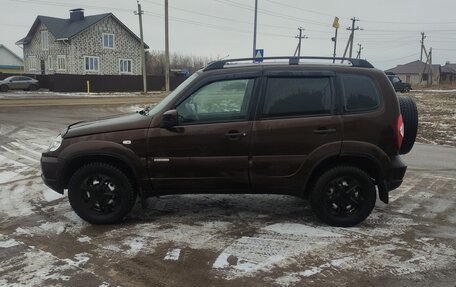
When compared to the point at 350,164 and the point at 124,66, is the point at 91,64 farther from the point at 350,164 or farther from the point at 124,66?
the point at 350,164

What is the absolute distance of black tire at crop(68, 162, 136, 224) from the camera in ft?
17.5

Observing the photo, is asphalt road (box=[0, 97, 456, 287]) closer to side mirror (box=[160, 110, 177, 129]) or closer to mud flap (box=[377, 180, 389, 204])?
mud flap (box=[377, 180, 389, 204])

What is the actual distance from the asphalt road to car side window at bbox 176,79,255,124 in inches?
49.5

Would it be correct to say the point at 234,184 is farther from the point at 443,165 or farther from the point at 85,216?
the point at 443,165

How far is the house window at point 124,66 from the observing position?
183ft

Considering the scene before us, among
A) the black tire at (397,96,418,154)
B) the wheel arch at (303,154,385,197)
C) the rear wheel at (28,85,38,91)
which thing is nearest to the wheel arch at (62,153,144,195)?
the wheel arch at (303,154,385,197)

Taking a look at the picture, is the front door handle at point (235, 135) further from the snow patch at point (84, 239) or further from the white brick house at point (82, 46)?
the white brick house at point (82, 46)

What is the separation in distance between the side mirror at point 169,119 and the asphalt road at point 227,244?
117cm

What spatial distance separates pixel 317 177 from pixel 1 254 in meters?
3.44

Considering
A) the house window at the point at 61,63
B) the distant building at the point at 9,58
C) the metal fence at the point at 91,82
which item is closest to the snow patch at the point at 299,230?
the metal fence at the point at 91,82

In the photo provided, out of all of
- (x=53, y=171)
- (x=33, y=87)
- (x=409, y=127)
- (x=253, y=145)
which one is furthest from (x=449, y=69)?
(x=53, y=171)

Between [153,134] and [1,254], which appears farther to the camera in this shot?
[153,134]

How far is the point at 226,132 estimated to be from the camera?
5223 millimetres

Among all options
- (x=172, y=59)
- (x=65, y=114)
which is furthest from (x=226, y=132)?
(x=172, y=59)
